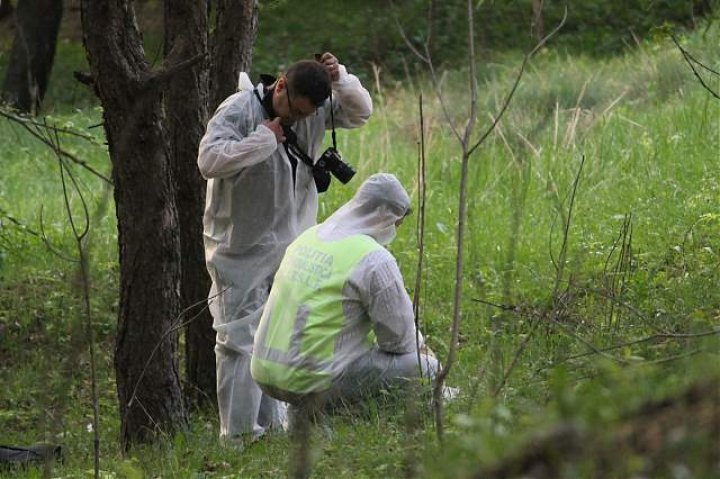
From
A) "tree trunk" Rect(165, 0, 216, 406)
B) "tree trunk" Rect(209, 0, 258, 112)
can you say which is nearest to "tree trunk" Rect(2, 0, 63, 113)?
"tree trunk" Rect(209, 0, 258, 112)

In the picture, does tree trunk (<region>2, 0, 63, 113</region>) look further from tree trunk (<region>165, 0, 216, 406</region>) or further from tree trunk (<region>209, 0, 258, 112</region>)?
tree trunk (<region>165, 0, 216, 406</region>)

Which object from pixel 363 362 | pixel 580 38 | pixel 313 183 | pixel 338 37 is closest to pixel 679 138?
pixel 313 183

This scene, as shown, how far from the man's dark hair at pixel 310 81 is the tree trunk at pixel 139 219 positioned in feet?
2.11

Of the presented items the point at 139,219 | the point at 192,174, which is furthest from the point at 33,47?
the point at 139,219

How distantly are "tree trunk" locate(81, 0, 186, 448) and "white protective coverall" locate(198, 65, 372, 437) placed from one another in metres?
0.28

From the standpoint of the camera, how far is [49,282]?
10.5m

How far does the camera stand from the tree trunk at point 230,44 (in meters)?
7.78

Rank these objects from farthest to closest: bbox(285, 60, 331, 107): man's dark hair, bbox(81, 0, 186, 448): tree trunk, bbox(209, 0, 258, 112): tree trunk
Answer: bbox(209, 0, 258, 112): tree trunk < bbox(285, 60, 331, 107): man's dark hair < bbox(81, 0, 186, 448): tree trunk

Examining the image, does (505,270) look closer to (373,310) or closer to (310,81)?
(373,310)

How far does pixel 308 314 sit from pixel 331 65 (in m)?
1.49

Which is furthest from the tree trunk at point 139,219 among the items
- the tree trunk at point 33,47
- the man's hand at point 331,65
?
the tree trunk at point 33,47

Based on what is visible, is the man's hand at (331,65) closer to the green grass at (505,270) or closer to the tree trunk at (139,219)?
the green grass at (505,270)

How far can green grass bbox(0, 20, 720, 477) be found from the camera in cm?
483

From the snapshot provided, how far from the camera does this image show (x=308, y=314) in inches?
240
